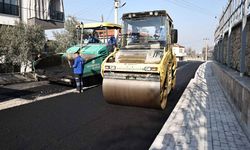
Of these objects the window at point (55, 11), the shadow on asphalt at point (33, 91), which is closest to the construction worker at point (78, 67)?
the shadow on asphalt at point (33, 91)

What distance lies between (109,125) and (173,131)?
5.07ft

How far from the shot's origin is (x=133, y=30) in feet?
28.1

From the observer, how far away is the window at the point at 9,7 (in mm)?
20638

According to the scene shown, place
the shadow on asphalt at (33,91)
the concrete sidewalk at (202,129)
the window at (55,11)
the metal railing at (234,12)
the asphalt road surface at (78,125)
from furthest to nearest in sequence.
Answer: the window at (55,11), the shadow on asphalt at (33,91), the metal railing at (234,12), the asphalt road surface at (78,125), the concrete sidewalk at (202,129)

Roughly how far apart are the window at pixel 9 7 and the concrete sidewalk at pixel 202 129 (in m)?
19.1

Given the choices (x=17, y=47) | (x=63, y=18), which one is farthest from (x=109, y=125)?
(x=63, y=18)

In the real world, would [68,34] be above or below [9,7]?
below

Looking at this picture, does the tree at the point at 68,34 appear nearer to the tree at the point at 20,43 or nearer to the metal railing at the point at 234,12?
the tree at the point at 20,43

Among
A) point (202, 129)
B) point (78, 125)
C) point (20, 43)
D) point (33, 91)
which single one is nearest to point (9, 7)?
point (20, 43)

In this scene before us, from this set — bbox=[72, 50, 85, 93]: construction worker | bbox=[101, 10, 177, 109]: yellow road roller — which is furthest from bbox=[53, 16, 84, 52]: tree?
bbox=[101, 10, 177, 109]: yellow road roller

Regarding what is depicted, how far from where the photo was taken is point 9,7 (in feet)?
69.9

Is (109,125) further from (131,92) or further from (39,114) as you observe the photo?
(39,114)

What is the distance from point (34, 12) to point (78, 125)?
2068 centimetres

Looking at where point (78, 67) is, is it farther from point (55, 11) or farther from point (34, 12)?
point (55, 11)
